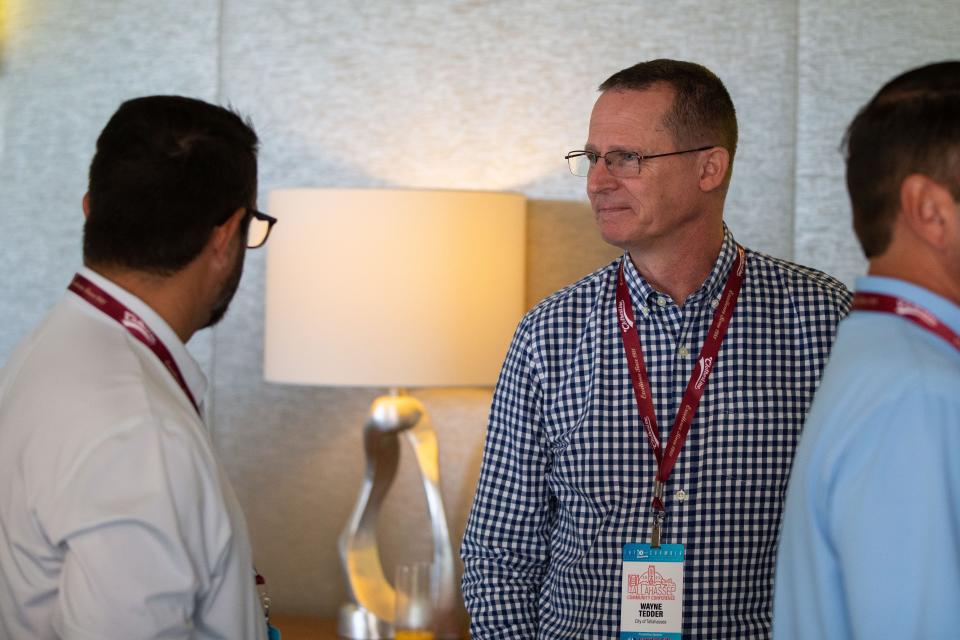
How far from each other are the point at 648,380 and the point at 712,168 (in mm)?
413

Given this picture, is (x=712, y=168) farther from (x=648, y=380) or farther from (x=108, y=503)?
(x=108, y=503)

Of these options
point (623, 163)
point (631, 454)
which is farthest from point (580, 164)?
point (631, 454)

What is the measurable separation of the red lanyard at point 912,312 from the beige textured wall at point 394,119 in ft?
6.26

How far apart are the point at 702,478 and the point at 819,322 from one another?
36 centimetres

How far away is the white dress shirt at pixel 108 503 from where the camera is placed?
123 centimetres

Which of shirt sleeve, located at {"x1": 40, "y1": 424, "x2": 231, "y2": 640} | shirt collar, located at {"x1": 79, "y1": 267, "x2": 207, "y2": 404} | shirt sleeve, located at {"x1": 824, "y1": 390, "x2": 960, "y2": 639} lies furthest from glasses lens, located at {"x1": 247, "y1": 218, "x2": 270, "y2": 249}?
shirt sleeve, located at {"x1": 824, "y1": 390, "x2": 960, "y2": 639}

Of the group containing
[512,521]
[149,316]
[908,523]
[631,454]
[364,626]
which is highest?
[149,316]

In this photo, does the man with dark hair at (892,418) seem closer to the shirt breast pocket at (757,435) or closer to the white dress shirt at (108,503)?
the white dress shirt at (108,503)

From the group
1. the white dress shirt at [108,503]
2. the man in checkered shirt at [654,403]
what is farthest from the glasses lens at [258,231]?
the man in checkered shirt at [654,403]

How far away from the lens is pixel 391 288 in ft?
8.32

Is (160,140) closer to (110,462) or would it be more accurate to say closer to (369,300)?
(110,462)

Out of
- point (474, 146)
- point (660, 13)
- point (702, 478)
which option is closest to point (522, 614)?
point (702, 478)

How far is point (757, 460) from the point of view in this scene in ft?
6.27

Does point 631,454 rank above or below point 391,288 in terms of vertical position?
below
